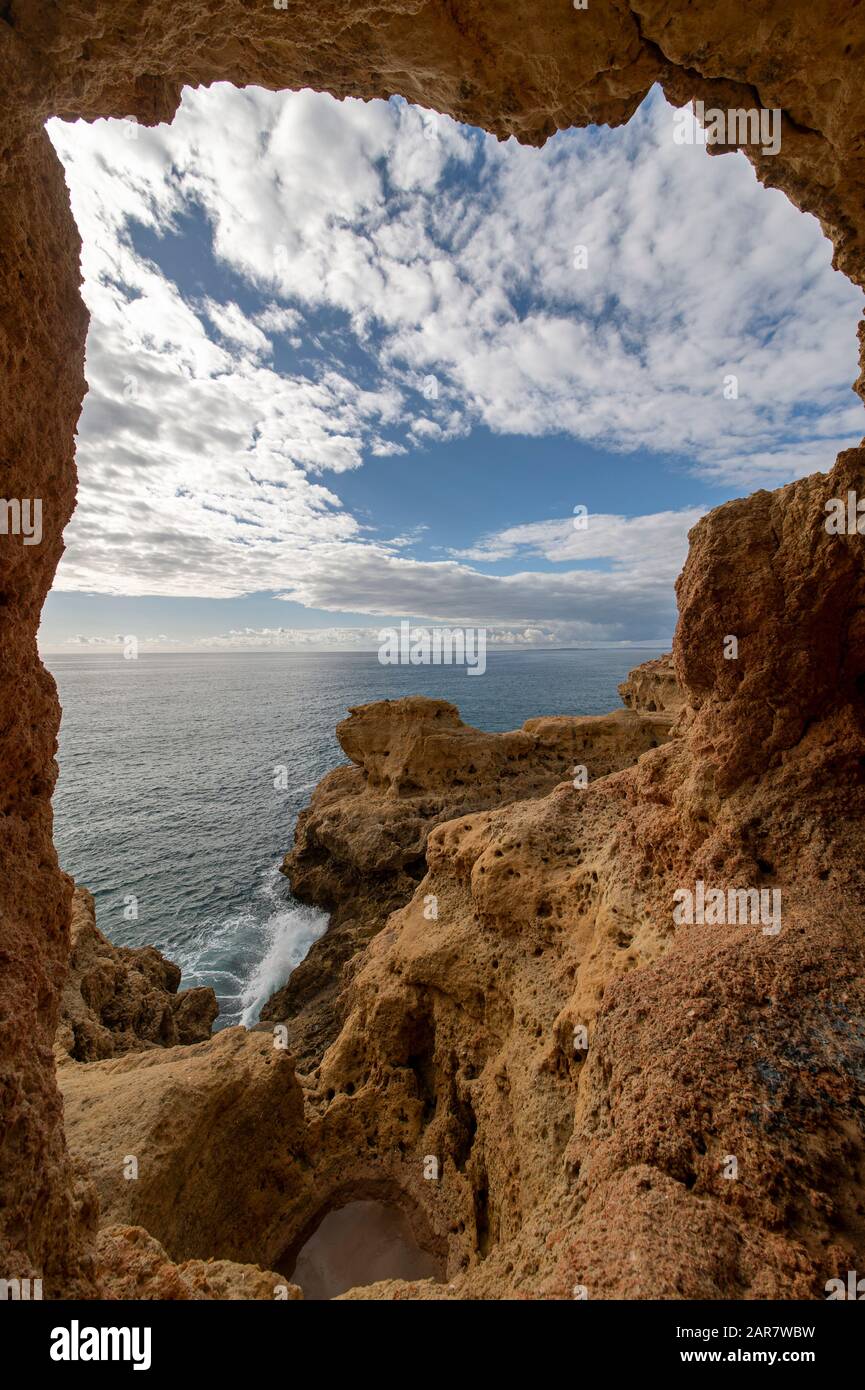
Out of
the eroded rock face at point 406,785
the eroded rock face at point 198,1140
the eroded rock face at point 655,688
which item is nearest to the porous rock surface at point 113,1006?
the eroded rock face at point 198,1140

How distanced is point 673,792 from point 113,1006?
1718 centimetres

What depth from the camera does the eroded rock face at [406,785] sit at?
1077 inches

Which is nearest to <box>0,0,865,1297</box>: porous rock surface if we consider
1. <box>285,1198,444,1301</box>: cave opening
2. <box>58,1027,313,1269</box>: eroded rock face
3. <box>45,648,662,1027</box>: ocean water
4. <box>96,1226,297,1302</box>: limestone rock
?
<box>96,1226,297,1302</box>: limestone rock

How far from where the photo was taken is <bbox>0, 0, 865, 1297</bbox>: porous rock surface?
166 inches

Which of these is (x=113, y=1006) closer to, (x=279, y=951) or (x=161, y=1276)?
(x=161, y=1276)

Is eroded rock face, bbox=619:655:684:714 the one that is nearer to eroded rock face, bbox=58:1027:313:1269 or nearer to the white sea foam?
the white sea foam

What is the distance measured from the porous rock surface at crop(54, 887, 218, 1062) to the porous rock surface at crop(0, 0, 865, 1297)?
6411 millimetres

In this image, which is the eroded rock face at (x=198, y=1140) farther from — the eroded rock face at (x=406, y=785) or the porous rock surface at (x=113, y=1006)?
the eroded rock face at (x=406, y=785)

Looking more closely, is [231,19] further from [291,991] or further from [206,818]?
[206,818]

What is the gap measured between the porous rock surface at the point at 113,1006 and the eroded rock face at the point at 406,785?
5.87 meters
